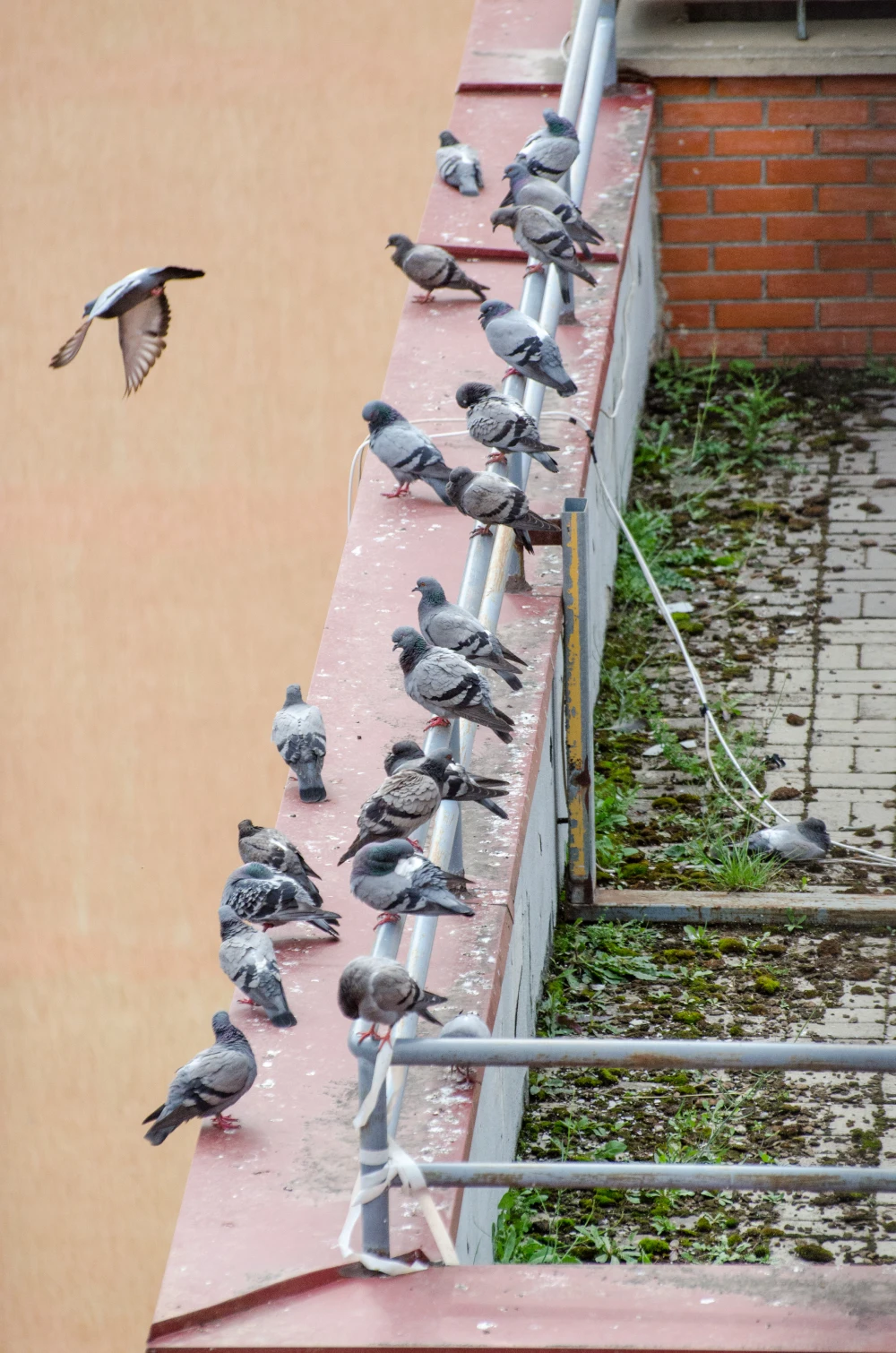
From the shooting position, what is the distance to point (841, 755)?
16.7 feet

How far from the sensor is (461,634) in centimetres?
393

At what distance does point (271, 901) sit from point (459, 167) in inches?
142

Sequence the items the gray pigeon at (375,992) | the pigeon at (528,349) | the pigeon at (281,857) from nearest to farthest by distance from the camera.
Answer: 1. the gray pigeon at (375,992)
2. the pigeon at (281,857)
3. the pigeon at (528,349)

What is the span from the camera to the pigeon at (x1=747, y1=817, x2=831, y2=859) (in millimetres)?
4648

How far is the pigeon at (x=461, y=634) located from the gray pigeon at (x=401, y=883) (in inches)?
28.3

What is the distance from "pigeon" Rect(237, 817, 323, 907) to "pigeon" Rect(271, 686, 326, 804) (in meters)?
0.24

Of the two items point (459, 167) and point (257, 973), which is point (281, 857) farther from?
point (459, 167)

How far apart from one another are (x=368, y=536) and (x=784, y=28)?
9.27ft

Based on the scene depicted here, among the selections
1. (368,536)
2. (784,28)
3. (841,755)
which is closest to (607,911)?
(841,755)

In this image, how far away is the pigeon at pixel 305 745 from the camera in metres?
4.07

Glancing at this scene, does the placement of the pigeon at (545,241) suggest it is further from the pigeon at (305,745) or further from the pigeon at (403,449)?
the pigeon at (305,745)

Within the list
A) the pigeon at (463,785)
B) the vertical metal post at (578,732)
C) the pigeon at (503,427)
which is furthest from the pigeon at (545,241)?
the pigeon at (463,785)

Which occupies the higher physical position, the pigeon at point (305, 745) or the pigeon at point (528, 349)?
the pigeon at point (528, 349)

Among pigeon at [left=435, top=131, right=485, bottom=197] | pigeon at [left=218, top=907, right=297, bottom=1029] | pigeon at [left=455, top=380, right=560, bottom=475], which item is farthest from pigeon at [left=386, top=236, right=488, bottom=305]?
pigeon at [left=218, top=907, right=297, bottom=1029]
